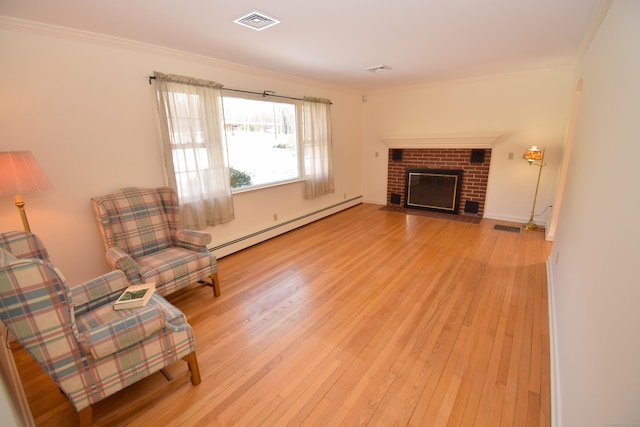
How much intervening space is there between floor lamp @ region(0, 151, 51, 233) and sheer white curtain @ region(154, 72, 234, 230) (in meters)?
1.13

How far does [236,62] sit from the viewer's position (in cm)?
349

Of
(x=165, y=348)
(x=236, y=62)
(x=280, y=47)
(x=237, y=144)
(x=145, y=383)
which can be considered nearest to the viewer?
(x=165, y=348)

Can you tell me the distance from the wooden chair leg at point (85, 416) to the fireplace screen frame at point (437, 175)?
5.50 meters

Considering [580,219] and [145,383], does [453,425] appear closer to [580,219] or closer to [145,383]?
[580,219]

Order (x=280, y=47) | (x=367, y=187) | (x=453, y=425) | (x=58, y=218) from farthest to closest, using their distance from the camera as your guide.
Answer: (x=367, y=187)
(x=280, y=47)
(x=58, y=218)
(x=453, y=425)

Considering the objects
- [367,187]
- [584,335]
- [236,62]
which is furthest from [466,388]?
[367,187]

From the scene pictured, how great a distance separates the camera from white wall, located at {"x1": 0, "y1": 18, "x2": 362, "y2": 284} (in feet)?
7.21

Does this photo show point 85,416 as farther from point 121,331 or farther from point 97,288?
point 97,288

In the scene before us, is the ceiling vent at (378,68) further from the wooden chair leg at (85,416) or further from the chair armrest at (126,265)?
the wooden chair leg at (85,416)

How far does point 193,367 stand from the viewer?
1769 millimetres

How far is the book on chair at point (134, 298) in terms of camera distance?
170 cm

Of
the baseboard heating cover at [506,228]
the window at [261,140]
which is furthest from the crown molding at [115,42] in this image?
the baseboard heating cover at [506,228]

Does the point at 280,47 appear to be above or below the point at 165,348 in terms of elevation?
above

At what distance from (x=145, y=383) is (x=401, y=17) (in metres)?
3.18
